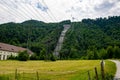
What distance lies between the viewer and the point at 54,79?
99.5 feet

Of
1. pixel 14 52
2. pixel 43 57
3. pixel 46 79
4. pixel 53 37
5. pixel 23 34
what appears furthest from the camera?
pixel 53 37

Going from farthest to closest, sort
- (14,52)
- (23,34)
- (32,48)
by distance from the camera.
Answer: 1. (23,34)
2. (32,48)
3. (14,52)

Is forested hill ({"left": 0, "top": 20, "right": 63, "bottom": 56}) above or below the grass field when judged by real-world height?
above

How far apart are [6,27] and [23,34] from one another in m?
17.3

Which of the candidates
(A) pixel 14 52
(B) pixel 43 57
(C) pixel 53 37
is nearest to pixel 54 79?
(B) pixel 43 57

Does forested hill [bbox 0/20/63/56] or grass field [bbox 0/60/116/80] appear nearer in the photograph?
grass field [bbox 0/60/116/80]

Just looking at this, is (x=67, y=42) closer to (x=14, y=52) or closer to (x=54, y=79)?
(x=14, y=52)

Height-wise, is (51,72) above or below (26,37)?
below

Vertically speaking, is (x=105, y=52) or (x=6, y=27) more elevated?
(x=6, y=27)

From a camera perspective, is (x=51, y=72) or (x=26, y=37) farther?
(x=26, y=37)

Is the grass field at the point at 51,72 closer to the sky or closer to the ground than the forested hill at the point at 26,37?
closer to the ground

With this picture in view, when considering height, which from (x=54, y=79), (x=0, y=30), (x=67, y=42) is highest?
(x=0, y=30)

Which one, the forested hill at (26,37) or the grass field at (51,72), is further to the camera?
the forested hill at (26,37)

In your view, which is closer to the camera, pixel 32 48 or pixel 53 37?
pixel 32 48
